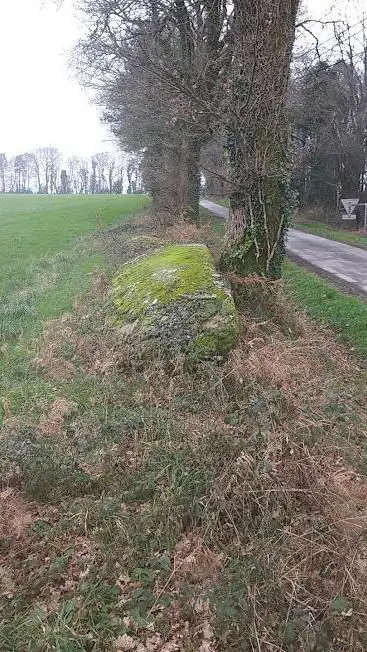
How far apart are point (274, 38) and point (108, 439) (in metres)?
6.95

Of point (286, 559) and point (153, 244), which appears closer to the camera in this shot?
point (286, 559)

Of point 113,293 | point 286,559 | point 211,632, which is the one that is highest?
point 113,293

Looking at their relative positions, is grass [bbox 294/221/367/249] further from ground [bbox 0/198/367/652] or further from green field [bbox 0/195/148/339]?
ground [bbox 0/198/367/652]

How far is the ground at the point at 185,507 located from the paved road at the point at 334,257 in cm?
757

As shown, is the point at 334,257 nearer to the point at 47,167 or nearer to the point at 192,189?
the point at 192,189

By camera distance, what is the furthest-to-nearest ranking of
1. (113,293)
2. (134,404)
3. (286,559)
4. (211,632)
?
(113,293)
(134,404)
(286,559)
(211,632)

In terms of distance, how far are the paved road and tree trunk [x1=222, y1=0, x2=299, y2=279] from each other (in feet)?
14.3

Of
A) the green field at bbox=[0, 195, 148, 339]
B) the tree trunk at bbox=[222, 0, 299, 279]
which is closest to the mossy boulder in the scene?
the tree trunk at bbox=[222, 0, 299, 279]

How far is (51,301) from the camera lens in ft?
35.9

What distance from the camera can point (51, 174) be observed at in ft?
391

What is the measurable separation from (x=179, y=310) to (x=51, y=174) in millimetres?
122314

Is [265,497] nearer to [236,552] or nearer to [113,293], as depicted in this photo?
[236,552]

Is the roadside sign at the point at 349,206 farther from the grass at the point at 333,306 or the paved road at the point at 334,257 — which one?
Answer: the grass at the point at 333,306

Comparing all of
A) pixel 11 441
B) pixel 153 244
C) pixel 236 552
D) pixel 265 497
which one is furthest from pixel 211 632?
pixel 153 244
